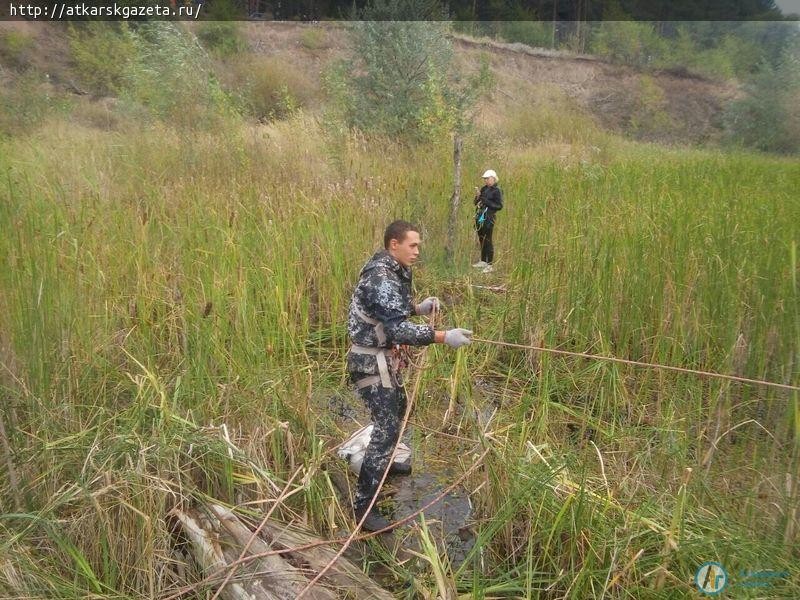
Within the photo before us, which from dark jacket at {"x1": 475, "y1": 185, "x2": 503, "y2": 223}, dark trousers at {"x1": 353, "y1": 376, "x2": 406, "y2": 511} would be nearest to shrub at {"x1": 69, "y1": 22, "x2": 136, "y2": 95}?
dark jacket at {"x1": 475, "y1": 185, "x2": 503, "y2": 223}

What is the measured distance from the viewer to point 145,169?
7742 millimetres

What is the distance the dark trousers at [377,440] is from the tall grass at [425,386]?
194 millimetres

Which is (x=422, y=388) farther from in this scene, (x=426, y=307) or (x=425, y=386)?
(x=426, y=307)

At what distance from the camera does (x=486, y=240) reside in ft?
22.9

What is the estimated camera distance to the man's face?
3043 millimetres

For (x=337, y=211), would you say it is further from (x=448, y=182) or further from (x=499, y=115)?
(x=499, y=115)

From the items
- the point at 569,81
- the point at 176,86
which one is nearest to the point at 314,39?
the point at 569,81

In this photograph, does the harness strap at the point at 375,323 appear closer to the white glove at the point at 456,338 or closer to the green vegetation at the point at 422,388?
the white glove at the point at 456,338

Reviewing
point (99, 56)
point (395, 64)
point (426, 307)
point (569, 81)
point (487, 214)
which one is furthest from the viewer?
point (569, 81)

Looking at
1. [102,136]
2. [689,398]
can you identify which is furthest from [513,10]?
[689,398]

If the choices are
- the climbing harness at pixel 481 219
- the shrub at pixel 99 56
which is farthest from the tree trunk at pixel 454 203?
the shrub at pixel 99 56

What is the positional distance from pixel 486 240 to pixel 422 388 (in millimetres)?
3160

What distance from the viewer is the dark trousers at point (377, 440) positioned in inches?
120

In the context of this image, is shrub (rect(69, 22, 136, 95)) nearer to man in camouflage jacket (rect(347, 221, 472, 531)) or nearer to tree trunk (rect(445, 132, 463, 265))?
tree trunk (rect(445, 132, 463, 265))
